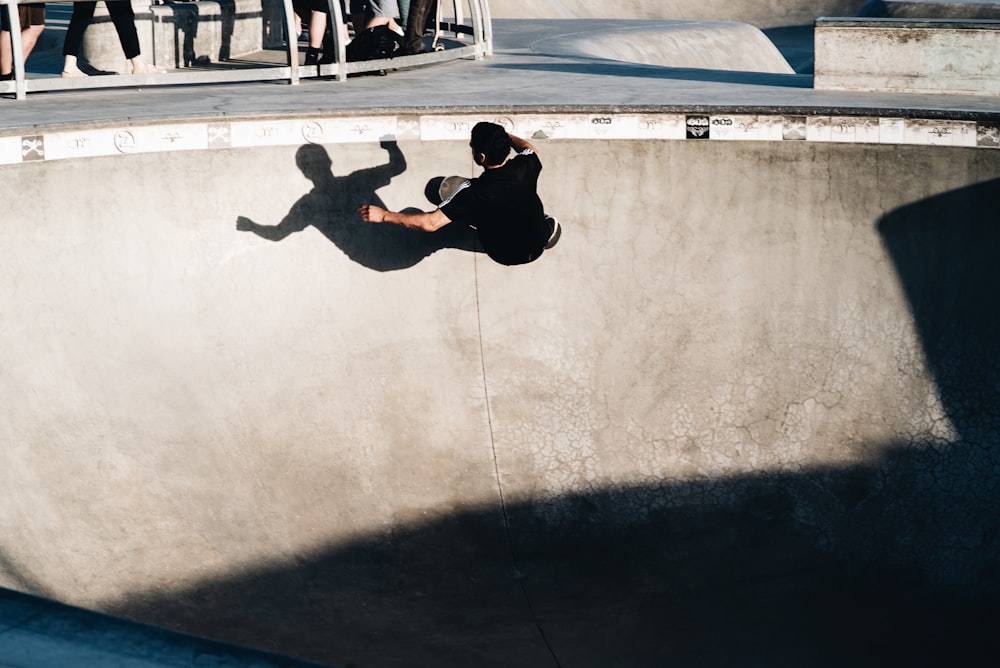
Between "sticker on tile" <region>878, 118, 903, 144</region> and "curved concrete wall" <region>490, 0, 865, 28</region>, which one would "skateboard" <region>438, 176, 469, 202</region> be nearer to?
"sticker on tile" <region>878, 118, 903, 144</region>

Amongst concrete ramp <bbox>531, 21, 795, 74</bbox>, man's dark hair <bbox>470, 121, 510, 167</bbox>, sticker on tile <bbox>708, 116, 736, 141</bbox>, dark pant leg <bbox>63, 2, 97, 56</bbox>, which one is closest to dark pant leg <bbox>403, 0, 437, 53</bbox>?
concrete ramp <bbox>531, 21, 795, 74</bbox>

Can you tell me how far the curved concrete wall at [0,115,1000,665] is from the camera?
7125 mm

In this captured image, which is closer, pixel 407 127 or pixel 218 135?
pixel 218 135

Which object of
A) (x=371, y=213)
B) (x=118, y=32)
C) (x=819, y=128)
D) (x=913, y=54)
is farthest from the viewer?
(x=118, y=32)

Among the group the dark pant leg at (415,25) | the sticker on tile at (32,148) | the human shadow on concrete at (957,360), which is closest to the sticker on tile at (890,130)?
the human shadow on concrete at (957,360)

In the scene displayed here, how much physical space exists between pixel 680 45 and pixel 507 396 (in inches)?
419

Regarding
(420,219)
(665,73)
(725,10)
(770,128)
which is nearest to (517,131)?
(420,219)

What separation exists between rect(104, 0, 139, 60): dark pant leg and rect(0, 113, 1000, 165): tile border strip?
119 inches

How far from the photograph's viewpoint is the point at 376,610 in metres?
7.32

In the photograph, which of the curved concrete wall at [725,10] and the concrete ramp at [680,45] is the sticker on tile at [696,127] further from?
the curved concrete wall at [725,10]

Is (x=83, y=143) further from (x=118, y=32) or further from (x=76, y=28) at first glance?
(x=76, y=28)

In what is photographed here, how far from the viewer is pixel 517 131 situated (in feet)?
24.7

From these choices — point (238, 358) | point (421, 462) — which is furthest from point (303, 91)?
point (421, 462)

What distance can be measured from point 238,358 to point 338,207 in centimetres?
132
